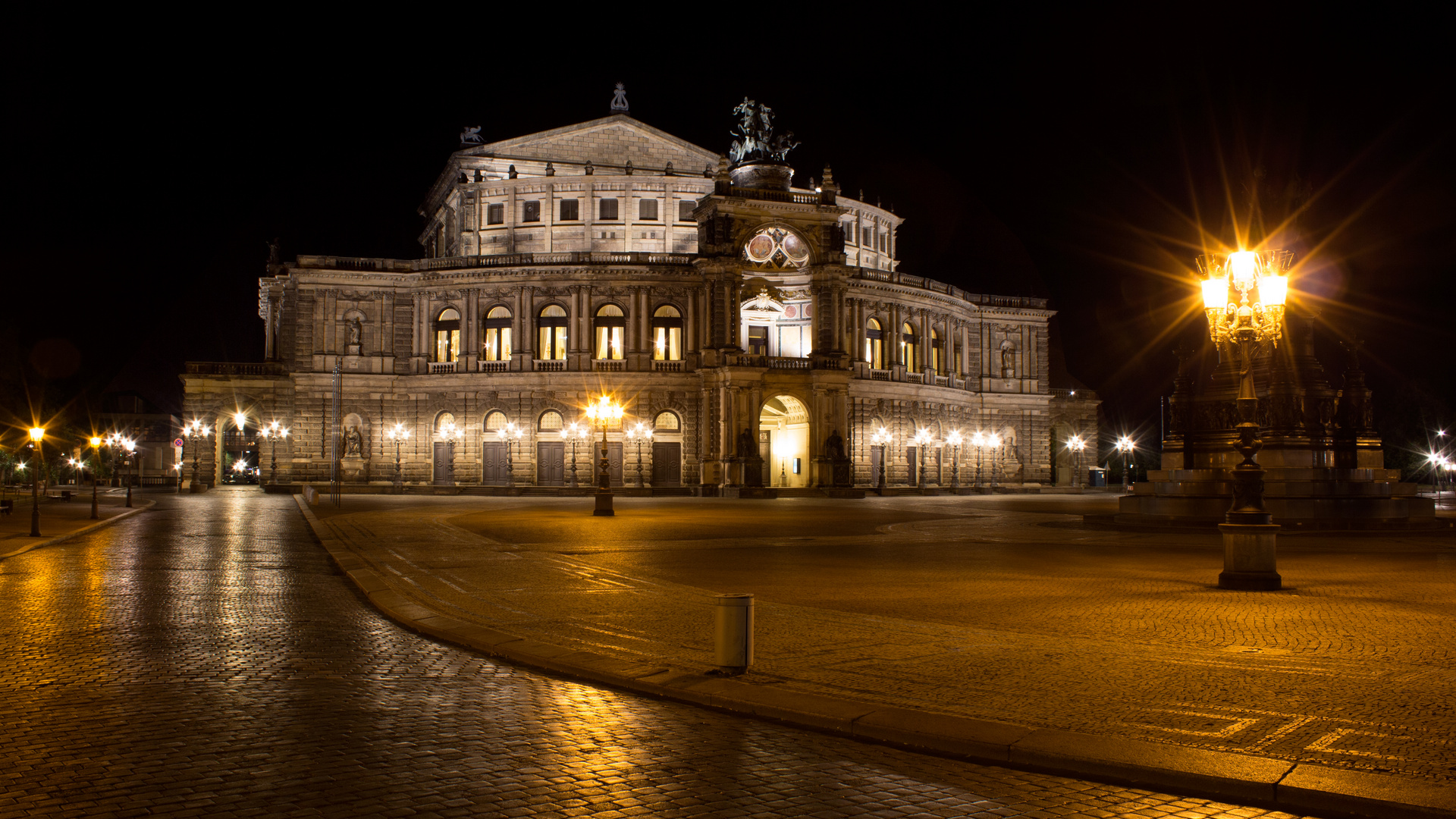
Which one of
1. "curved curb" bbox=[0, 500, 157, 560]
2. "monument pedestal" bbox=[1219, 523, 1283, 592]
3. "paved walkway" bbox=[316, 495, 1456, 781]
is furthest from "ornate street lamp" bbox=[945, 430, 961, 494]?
"monument pedestal" bbox=[1219, 523, 1283, 592]

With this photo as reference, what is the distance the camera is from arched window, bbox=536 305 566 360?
227ft

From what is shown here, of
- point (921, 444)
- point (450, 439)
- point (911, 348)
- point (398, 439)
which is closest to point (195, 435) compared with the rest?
point (398, 439)

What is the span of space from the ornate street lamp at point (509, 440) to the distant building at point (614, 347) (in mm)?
214

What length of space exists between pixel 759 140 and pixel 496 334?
21.0 m

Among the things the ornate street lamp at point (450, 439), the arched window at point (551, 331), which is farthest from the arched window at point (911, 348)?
the ornate street lamp at point (450, 439)

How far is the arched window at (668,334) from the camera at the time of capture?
6962 cm

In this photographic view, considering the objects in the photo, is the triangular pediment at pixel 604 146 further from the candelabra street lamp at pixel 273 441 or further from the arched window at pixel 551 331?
the candelabra street lamp at pixel 273 441

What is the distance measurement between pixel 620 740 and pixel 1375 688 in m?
6.06

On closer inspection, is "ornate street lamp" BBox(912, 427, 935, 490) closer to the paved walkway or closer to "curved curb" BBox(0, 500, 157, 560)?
the paved walkway

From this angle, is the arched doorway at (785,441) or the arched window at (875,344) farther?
the arched window at (875,344)

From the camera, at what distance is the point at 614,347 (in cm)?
6944

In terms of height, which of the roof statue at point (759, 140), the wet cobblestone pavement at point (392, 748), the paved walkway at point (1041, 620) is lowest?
the wet cobblestone pavement at point (392, 748)

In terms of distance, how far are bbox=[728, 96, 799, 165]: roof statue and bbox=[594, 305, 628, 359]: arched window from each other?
13329mm

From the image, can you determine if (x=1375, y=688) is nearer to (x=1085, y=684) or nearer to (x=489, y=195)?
(x=1085, y=684)
